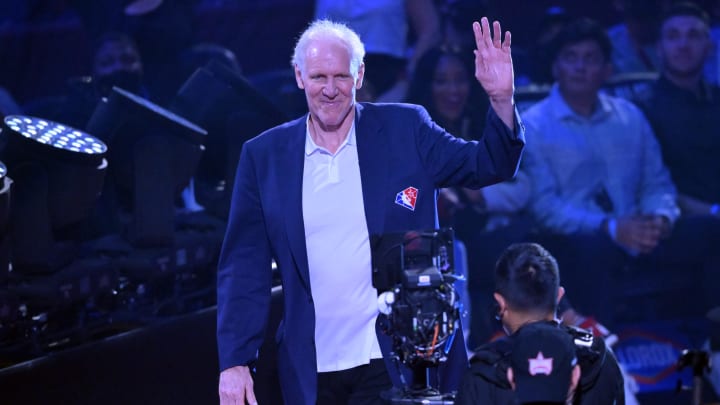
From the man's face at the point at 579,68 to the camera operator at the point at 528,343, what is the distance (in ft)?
12.2

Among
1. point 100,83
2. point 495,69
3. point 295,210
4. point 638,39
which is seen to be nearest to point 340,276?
point 295,210

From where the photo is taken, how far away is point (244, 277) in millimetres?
2727

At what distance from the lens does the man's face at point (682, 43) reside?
628 cm

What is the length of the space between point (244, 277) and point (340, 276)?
0.26 metres

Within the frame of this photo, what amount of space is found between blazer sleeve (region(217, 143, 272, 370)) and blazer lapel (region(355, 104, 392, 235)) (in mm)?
285

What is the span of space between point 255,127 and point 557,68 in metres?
1.97

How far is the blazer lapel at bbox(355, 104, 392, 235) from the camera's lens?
2.65 meters

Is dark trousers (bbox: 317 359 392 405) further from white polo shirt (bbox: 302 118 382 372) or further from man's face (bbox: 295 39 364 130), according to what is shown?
man's face (bbox: 295 39 364 130)

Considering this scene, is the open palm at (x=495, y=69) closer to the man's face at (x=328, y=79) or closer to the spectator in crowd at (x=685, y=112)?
the man's face at (x=328, y=79)

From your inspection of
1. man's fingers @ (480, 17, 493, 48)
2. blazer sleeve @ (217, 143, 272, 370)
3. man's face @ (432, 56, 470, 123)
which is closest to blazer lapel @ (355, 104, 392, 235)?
blazer sleeve @ (217, 143, 272, 370)

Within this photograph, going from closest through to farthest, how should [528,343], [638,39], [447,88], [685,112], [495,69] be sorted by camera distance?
[528,343]
[495,69]
[447,88]
[685,112]
[638,39]

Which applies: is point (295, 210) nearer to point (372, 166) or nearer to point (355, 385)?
point (372, 166)

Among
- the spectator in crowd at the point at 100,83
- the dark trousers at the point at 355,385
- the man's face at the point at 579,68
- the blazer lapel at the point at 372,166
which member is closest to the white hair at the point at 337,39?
the blazer lapel at the point at 372,166

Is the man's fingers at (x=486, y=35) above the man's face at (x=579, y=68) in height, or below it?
below
